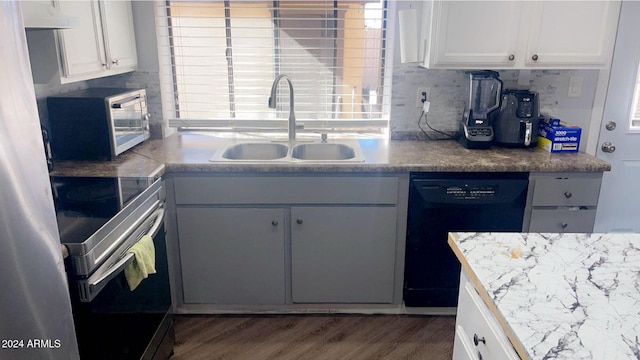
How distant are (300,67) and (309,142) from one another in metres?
0.46

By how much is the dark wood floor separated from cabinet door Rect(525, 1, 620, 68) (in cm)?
142

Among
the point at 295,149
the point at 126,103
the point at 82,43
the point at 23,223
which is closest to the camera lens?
the point at 23,223

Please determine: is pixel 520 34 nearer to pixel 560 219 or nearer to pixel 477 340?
pixel 560 219

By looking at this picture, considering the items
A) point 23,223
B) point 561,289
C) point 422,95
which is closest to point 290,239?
point 422,95

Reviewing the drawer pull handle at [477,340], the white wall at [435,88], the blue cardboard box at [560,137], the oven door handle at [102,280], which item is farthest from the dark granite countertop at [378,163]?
the drawer pull handle at [477,340]

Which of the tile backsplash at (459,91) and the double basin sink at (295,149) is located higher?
the tile backsplash at (459,91)

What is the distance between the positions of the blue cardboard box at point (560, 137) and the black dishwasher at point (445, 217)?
325 mm

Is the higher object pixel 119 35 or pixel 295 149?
pixel 119 35

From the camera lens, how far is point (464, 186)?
2211 millimetres

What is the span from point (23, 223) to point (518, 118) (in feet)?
7.51

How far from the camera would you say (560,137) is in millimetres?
2391

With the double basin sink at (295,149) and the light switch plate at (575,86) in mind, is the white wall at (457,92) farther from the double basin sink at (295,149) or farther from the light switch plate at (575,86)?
the double basin sink at (295,149)

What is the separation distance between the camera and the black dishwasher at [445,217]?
221 centimetres

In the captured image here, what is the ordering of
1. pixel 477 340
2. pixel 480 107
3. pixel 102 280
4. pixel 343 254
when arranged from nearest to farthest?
1. pixel 477 340
2. pixel 102 280
3. pixel 343 254
4. pixel 480 107
